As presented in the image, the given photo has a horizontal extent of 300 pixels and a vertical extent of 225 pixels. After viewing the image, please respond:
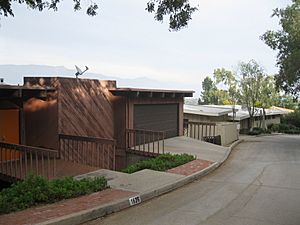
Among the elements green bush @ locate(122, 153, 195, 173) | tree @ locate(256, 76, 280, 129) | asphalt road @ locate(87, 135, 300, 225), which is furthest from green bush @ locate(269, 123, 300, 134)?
green bush @ locate(122, 153, 195, 173)

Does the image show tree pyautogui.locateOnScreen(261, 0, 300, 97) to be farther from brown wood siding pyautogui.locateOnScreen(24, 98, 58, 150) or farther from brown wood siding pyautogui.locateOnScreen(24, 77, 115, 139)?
brown wood siding pyautogui.locateOnScreen(24, 98, 58, 150)

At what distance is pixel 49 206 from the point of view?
6945 mm

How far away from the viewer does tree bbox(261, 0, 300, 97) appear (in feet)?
80.3

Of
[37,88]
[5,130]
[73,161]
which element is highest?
[37,88]

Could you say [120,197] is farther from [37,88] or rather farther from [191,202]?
[37,88]

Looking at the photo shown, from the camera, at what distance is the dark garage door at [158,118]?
692 inches

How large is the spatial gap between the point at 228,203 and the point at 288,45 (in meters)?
21.7

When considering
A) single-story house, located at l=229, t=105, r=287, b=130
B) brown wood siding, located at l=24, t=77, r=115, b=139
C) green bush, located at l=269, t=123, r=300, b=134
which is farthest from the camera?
green bush, located at l=269, t=123, r=300, b=134

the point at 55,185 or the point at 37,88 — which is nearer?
the point at 55,185

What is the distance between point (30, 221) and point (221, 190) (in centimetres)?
499

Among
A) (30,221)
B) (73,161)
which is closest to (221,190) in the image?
(30,221)

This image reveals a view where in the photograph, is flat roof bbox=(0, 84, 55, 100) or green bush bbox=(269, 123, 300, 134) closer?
flat roof bbox=(0, 84, 55, 100)

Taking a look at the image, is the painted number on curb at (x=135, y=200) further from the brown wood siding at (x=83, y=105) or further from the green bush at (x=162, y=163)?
the brown wood siding at (x=83, y=105)

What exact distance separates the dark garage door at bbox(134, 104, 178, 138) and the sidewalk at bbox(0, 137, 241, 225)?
4854mm
